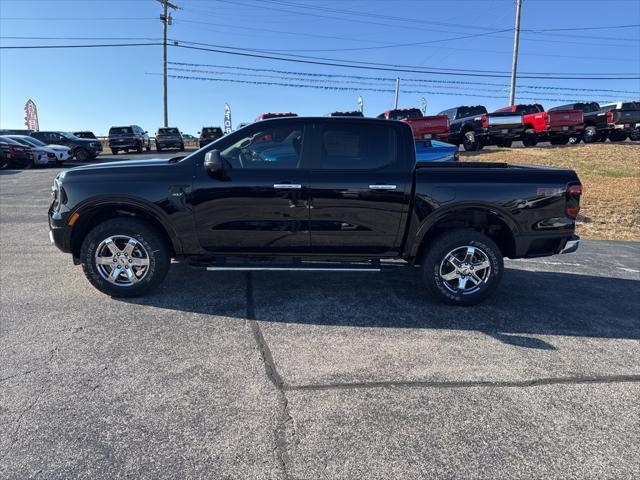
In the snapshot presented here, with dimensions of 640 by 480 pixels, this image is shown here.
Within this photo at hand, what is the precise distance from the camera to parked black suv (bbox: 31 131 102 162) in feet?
78.3

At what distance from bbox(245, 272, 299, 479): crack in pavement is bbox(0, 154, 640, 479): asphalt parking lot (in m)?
0.01

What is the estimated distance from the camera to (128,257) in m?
4.32

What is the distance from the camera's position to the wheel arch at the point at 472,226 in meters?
4.26

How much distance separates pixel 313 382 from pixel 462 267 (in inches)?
84.6

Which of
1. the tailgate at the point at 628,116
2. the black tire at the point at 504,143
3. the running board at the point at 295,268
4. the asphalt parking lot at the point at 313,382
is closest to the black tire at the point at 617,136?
the tailgate at the point at 628,116

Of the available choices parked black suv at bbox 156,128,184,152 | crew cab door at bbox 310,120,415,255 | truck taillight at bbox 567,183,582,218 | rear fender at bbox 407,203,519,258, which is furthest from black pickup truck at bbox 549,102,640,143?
parked black suv at bbox 156,128,184,152

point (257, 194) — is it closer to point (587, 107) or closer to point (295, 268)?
point (295, 268)

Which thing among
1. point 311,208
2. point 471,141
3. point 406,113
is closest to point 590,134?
point 471,141

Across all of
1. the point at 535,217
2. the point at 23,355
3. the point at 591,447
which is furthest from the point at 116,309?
the point at 535,217

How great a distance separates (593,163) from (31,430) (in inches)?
727

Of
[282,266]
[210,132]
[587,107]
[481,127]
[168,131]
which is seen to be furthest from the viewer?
[168,131]

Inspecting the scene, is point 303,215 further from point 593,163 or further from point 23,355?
point 593,163

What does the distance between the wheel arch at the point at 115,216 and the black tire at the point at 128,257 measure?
7cm

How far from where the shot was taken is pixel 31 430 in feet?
7.94
